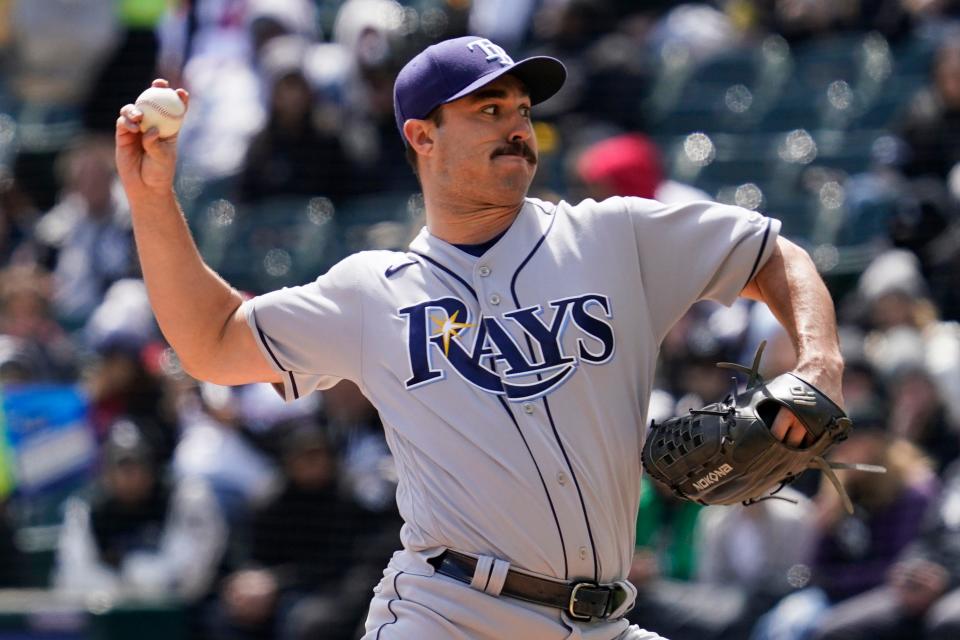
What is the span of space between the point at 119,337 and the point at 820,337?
473 cm

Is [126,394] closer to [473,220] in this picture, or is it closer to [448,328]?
[473,220]

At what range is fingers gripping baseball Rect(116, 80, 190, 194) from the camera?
2906 millimetres

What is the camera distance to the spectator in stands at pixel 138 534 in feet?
20.4

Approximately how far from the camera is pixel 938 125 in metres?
6.51

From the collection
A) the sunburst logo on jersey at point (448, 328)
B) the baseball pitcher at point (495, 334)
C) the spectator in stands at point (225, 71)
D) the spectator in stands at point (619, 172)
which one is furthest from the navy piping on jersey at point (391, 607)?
the spectator in stands at point (225, 71)

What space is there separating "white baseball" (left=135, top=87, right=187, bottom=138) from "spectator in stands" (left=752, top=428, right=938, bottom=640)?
9.44 ft

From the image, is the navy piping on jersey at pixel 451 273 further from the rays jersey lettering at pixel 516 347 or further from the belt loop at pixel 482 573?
the belt loop at pixel 482 573

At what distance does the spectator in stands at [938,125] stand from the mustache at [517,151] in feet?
→ 12.4

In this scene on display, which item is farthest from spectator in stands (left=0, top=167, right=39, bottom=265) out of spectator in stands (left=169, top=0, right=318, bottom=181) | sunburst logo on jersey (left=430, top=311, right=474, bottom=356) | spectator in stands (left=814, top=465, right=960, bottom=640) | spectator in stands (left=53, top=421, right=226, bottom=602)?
sunburst logo on jersey (left=430, top=311, right=474, bottom=356)

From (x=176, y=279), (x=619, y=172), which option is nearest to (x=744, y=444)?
(x=176, y=279)

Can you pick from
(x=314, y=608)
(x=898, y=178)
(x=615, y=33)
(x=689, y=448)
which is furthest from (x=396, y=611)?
(x=615, y=33)

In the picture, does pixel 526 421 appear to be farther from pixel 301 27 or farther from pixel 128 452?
pixel 301 27

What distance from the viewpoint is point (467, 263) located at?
117 inches

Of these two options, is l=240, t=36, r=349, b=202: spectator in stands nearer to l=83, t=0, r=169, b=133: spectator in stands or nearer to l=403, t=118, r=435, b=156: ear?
l=83, t=0, r=169, b=133: spectator in stands
